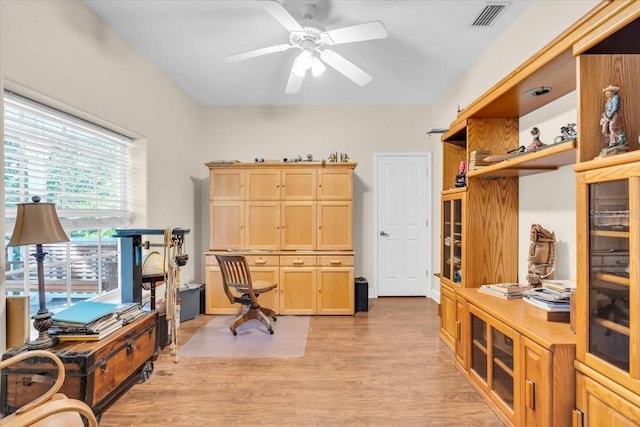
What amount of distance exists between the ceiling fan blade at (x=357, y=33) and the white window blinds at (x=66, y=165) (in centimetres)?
204

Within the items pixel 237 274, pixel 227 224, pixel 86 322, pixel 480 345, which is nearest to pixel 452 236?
pixel 480 345

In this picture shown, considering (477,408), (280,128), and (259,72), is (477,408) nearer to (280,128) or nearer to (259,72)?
(259,72)

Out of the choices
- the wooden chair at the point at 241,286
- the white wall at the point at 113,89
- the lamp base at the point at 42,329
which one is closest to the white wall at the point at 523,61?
the wooden chair at the point at 241,286

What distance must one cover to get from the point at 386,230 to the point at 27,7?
4200 millimetres

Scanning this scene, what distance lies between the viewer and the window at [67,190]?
1.94 metres

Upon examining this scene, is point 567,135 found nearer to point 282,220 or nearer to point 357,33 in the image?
point 357,33

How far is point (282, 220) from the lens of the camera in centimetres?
400

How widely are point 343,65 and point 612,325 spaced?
2.37m

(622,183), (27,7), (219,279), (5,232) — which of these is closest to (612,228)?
(622,183)

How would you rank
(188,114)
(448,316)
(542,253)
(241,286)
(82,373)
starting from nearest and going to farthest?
(82,373) < (542,253) < (448,316) < (241,286) < (188,114)

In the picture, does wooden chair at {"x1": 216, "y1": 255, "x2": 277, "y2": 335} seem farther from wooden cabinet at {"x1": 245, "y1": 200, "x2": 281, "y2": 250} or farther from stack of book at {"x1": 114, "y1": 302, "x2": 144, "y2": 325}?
stack of book at {"x1": 114, "y1": 302, "x2": 144, "y2": 325}

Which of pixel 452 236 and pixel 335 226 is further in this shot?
pixel 335 226

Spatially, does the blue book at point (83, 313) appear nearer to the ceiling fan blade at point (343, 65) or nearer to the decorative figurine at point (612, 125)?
the ceiling fan blade at point (343, 65)

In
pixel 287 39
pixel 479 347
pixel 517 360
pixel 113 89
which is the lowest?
pixel 479 347
